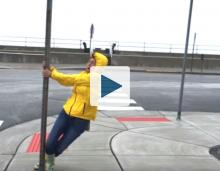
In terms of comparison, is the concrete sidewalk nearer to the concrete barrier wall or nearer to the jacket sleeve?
the jacket sleeve

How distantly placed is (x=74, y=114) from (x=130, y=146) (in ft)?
6.92

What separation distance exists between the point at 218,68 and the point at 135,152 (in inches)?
1049

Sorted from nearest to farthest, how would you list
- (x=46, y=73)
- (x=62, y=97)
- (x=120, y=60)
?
(x=46, y=73)
(x=62, y=97)
(x=120, y=60)

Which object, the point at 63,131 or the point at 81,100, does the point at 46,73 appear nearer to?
the point at 81,100

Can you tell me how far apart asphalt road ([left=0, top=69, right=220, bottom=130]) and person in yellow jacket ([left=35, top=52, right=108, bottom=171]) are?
3781mm

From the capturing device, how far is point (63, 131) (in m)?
7.02

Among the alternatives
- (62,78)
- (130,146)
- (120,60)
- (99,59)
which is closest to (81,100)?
(62,78)

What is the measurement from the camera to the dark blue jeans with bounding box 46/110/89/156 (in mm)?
6941

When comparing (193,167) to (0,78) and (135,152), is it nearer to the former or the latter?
(135,152)

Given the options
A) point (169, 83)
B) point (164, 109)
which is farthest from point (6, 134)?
point (169, 83)

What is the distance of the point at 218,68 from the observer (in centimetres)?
3416

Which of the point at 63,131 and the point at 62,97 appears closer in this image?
the point at 63,131
